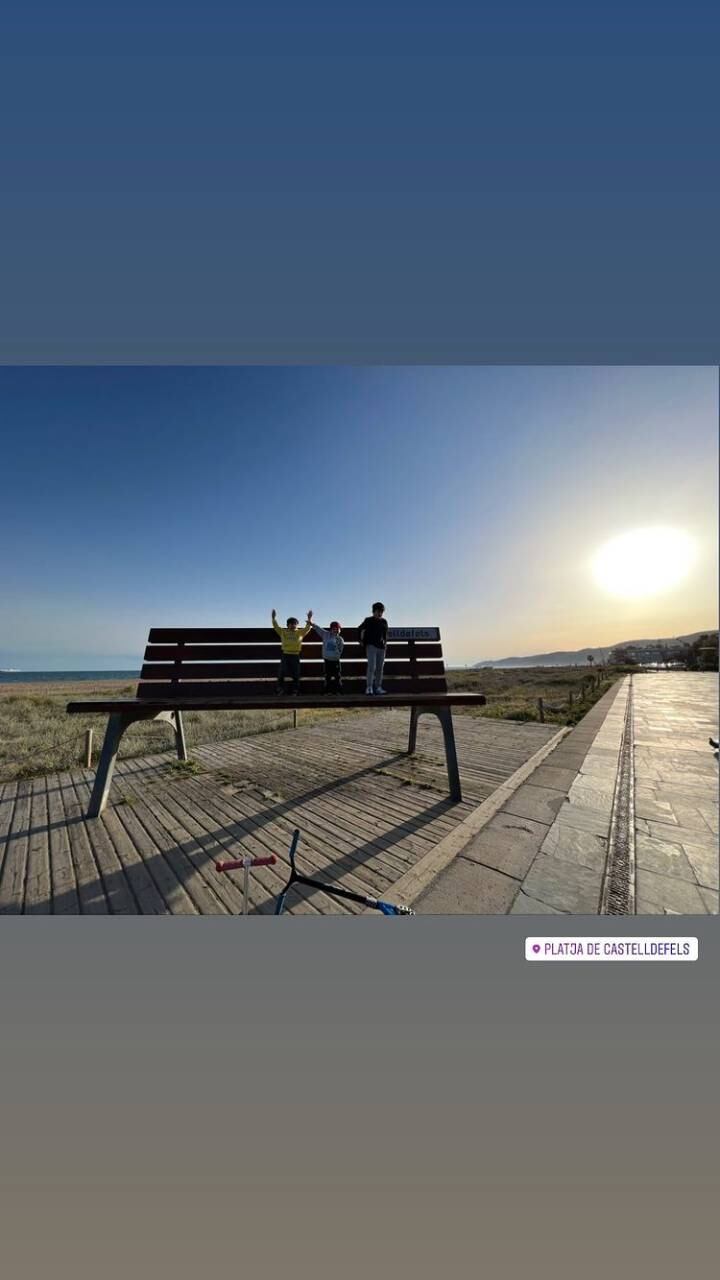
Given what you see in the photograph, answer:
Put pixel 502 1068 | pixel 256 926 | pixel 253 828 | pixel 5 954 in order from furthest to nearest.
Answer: pixel 253 828 → pixel 256 926 → pixel 5 954 → pixel 502 1068

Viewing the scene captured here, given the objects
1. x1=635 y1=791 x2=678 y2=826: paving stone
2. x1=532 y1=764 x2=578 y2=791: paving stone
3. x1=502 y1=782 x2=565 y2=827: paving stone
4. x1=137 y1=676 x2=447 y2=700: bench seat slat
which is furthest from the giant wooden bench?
x1=635 y1=791 x2=678 y2=826: paving stone

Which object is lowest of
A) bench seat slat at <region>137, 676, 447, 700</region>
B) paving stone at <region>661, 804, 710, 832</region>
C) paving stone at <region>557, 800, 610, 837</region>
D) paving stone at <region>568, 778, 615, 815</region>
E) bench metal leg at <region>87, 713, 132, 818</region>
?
paving stone at <region>661, 804, 710, 832</region>

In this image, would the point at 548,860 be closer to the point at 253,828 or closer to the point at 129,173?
the point at 253,828

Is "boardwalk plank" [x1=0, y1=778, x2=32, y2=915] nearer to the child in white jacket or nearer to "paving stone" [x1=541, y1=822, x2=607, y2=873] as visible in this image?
the child in white jacket

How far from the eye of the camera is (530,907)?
190 centimetres

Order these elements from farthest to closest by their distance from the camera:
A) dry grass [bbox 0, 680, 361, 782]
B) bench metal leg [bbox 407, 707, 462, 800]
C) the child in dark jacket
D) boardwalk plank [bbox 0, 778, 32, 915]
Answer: dry grass [bbox 0, 680, 361, 782], the child in dark jacket, bench metal leg [bbox 407, 707, 462, 800], boardwalk plank [bbox 0, 778, 32, 915]

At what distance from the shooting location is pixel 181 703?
10.5 feet

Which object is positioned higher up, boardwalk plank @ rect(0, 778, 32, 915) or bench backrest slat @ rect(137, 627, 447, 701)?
bench backrest slat @ rect(137, 627, 447, 701)

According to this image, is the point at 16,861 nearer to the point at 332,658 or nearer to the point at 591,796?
the point at 332,658

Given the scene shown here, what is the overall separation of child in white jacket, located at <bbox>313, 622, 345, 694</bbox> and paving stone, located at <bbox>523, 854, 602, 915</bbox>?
2131 mm

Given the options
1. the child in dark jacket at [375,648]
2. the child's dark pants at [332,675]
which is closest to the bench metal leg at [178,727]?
the child's dark pants at [332,675]

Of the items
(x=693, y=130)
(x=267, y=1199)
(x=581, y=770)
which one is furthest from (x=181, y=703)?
(x=693, y=130)

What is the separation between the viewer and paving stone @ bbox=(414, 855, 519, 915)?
1.90m

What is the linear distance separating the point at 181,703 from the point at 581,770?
3645mm
